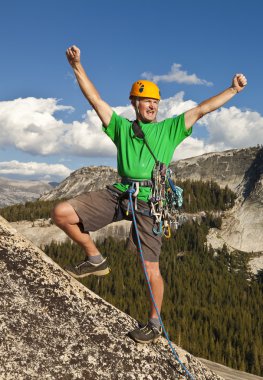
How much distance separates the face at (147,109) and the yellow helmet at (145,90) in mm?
84

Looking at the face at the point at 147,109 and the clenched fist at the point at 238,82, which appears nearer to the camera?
the clenched fist at the point at 238,82

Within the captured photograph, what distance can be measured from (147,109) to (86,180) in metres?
118

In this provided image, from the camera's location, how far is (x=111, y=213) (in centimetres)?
605

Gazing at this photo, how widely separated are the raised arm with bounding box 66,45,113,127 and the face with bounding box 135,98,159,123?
476 millimetres

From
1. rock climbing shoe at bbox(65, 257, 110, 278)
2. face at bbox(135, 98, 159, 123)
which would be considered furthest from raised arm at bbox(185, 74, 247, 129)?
rock climbing shoe at bbox(65, 257, 110, 278)

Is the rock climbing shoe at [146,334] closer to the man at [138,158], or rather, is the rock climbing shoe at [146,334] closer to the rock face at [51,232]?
the man at [138,158]

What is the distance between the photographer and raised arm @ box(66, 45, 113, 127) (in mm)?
5723

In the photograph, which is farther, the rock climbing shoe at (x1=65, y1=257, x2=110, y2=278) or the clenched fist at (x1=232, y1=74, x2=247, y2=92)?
the rock climbing shoe at (x1=65, y1=257, x2=110, y2=278)

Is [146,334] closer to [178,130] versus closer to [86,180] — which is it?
[178,130]

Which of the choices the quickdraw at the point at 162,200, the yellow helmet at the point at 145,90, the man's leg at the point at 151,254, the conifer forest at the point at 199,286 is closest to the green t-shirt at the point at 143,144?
the quickdraw at the point at 162,200

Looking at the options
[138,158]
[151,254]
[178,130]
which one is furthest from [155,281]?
[178,130]

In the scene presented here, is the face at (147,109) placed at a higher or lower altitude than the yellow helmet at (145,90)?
lower

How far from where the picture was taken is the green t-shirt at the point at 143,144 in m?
5.83

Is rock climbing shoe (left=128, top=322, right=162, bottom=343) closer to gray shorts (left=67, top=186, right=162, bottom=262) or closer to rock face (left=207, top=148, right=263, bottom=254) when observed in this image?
gray shorts (left=67, top=186, right=162, bottom=262)
